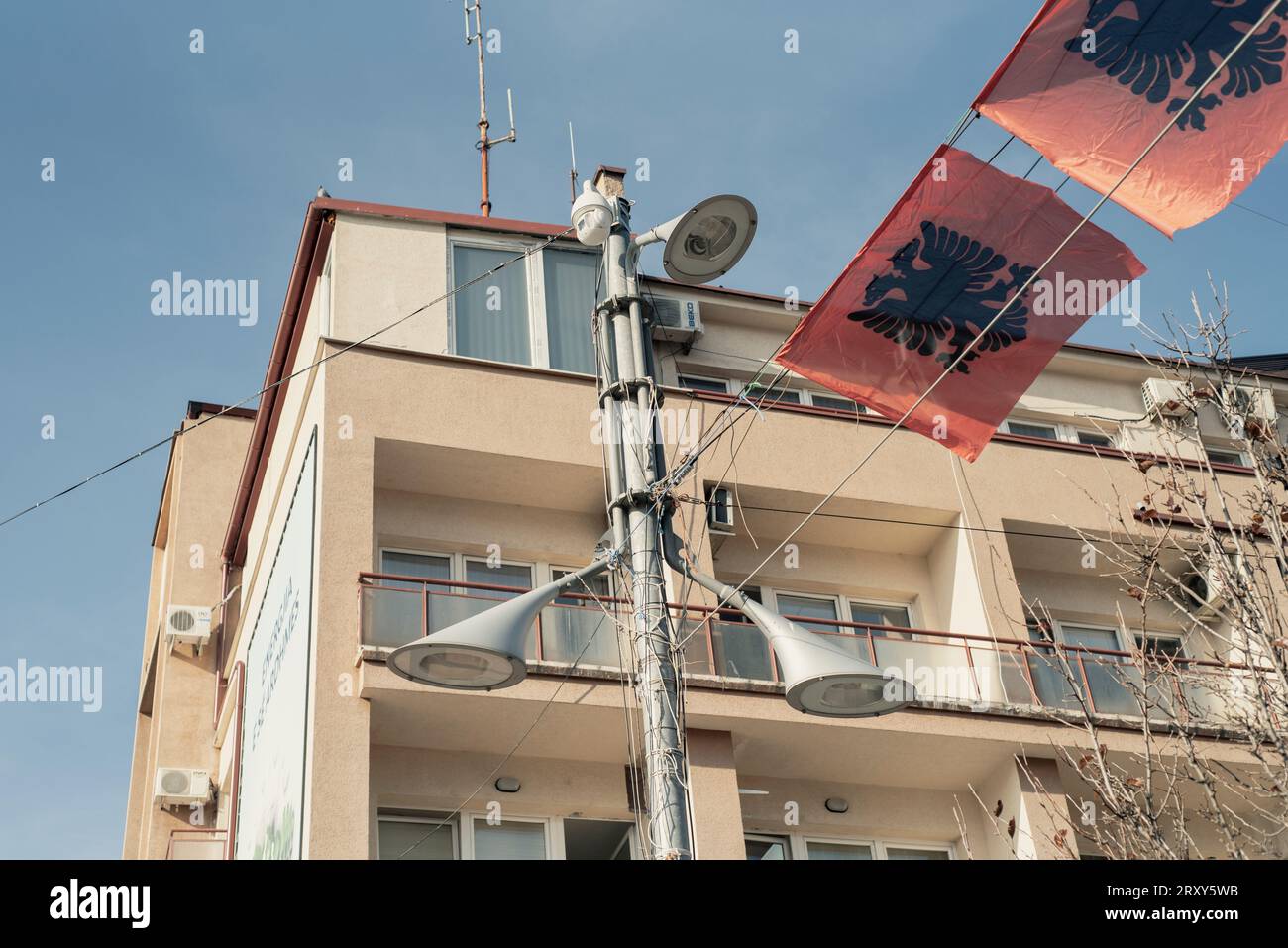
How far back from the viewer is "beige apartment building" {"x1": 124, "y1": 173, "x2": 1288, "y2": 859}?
16.8 meters

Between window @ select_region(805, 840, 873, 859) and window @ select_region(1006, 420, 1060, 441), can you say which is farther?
window @ select_region(1006, 420, 1060, 441)

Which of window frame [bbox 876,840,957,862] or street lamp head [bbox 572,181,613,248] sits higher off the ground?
street lamp head [bbox 572,181,613,248]

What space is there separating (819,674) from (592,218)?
4.37m

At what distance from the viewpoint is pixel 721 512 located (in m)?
19.5

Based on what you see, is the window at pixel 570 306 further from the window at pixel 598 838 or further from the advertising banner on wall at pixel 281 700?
the window at pixel 598 838

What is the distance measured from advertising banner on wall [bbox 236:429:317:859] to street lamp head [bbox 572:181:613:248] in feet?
19.6

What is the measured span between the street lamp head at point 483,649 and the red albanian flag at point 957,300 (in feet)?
8.85

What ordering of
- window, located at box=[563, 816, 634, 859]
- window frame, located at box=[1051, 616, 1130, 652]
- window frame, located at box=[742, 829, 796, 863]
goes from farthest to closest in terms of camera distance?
window frame, located at box=[1051, 616, 1130, 652] → window frame, located at box=[742, 829, 796, 863] → window, located at box=[563, 816, 634, 859]

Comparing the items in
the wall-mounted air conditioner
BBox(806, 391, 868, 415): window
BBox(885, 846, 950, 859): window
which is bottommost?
BBox(885, 846, 950, 859): window

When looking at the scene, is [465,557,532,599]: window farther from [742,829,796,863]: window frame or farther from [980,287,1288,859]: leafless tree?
[980,287,1288,859]: leafless tree

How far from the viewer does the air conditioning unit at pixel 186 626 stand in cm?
2444

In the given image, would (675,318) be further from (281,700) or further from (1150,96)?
(1150,96)

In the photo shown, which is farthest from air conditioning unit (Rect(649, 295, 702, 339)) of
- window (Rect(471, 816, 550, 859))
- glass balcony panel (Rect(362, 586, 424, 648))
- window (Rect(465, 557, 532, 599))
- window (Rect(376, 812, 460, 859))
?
window (Rect(376, 812, 460, 859))
